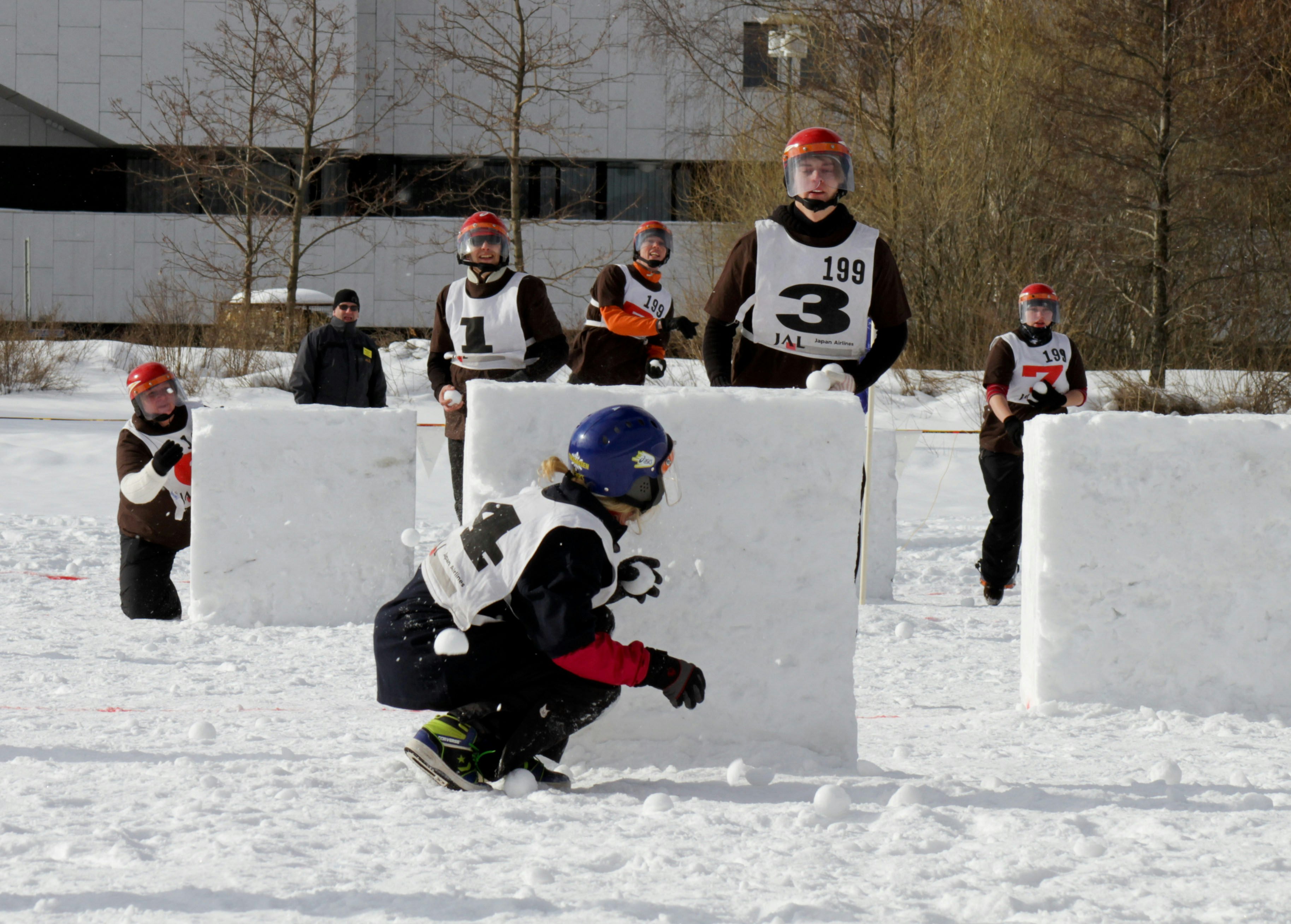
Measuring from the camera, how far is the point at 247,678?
4719mm

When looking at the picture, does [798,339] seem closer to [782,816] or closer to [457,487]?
[782,816]

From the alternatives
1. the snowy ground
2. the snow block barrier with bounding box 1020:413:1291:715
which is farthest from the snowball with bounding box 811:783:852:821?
the snow block barrier with bounding box 1020:413:1291:715

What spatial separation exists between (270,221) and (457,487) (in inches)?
632

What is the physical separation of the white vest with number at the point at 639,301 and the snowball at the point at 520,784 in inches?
184

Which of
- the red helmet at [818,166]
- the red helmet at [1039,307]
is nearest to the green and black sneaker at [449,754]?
the red helmet at [818,166]

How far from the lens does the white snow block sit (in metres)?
5.95

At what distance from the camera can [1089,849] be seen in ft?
8.54

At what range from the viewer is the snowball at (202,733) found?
3.48 meters

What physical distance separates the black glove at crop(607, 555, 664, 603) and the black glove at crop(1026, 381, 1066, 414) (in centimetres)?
452

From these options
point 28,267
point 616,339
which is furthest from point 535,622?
point 28,267

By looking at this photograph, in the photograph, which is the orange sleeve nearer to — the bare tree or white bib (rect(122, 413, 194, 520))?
white bib (rect(122, 413, 194, 520))

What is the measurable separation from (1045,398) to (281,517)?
Answer: 402 cm

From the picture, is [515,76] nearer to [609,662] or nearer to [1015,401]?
[1015,401]

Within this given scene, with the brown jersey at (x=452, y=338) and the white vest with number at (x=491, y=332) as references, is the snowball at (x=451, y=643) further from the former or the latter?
the white vest with number at (x=491, y=332)
